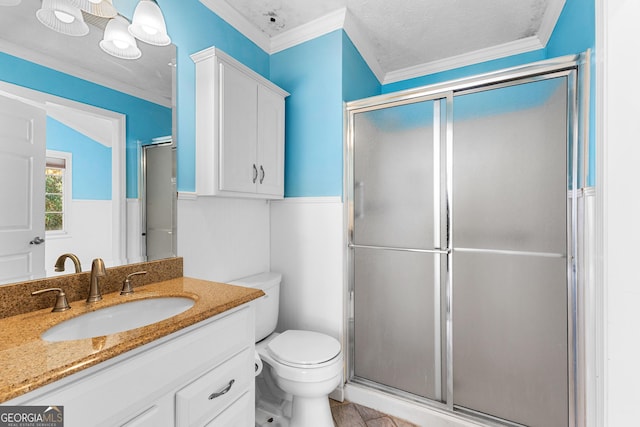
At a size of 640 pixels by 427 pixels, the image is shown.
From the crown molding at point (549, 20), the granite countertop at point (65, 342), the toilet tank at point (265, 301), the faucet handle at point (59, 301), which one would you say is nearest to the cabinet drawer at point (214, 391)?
the granite countertop at point (65, 342)

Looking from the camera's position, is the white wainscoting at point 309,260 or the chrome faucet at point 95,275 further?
the white wainscoting at point 309,260

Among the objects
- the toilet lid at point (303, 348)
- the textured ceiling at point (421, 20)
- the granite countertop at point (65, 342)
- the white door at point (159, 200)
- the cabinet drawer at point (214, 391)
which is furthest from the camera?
the textured ceiling at point (421, 20)

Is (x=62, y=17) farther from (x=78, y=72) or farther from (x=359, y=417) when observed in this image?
(x=359, y=417)

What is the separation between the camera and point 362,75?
2.22 m

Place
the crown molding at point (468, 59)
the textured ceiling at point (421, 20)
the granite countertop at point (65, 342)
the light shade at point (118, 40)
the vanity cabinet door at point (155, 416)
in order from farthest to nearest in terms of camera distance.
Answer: the crown molding at point (468, 59) < the textured ceiling at point (421, 20) < the light shade at point (118, 40) < the vanity cabinet door at point (155, 416) < the granite countertop at point (65, 342)

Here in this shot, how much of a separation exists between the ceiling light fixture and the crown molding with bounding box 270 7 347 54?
1.00 meters

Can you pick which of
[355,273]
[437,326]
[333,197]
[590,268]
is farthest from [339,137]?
[590,268]

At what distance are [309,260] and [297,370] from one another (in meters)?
0.71

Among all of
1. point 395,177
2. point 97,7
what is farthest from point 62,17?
point 395,177

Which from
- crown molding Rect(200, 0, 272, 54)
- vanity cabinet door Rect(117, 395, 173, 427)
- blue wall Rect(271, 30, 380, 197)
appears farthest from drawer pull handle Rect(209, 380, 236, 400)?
crown molding Rect(200, 0, 272, 54)

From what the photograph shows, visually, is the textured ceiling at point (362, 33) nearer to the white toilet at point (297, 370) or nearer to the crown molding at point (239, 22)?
the crown molding at point (239, 22)

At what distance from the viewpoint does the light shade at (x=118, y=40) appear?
1231mm
